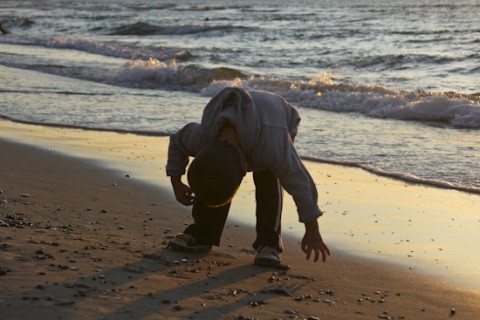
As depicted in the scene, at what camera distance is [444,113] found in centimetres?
1108

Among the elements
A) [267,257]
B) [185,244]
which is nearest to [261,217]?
[267,257]

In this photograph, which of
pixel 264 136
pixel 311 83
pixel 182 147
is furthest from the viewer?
pixel 311 83

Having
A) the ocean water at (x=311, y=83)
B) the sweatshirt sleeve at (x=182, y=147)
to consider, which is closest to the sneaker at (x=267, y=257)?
the sweatshirt sleeve at (x=182, y=147)

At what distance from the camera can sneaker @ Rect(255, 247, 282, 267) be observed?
4422 millimetres

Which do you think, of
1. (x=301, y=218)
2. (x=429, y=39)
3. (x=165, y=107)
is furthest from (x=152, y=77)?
(x=301, y=218)

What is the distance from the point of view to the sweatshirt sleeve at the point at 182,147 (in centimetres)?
427

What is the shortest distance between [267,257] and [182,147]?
694 mm

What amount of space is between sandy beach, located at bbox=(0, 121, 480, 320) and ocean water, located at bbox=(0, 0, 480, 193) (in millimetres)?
1317

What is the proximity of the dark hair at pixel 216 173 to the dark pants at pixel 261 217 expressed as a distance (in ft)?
2.05

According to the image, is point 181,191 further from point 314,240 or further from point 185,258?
point 314,240

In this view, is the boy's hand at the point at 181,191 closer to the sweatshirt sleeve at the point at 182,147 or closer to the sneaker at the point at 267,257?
the sweatshirt sleeve at the point at 182,147

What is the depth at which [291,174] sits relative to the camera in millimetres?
4055

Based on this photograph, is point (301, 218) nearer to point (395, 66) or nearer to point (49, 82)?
point (49, 82)

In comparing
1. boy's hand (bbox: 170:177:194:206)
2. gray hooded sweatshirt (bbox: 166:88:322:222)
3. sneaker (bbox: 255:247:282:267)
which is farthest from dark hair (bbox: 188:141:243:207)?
sneaker (bbox: 255:247:282:267)
